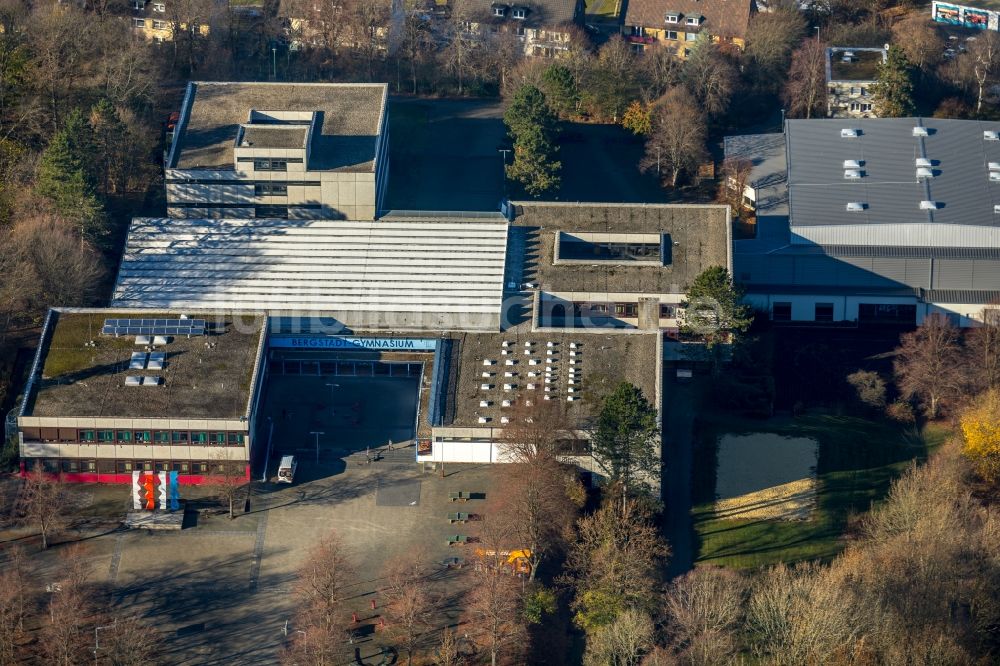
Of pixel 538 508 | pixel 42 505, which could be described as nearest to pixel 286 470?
pixel 42 505

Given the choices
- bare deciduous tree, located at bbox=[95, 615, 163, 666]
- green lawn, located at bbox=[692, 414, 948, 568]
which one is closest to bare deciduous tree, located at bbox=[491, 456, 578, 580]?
green lawn, located at bbox=[692, 414, 948, 568]

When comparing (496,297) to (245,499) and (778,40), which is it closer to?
(245,499)

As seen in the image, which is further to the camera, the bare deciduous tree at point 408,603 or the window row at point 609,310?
the window row at point 609,310

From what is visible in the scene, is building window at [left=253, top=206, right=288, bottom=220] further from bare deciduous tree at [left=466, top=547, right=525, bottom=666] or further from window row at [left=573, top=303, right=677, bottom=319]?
bare deciduous tree at [left=466, top=547, right=525, bottom=666]

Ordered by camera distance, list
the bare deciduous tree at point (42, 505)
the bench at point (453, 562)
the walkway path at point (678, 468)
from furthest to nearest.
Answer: the walkway path at point (678, 468), the bare deciduous tree at point (42, 505), the bench at point (453, 562)

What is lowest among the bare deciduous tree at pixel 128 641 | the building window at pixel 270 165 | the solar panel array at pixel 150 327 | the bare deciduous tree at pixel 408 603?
the bare deciduous tree at pixel 128 641

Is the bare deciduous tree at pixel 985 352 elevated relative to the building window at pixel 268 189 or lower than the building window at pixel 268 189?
lower

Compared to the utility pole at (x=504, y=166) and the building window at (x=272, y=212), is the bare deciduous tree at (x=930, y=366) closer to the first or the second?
the utility pole at (x=504, y=166)

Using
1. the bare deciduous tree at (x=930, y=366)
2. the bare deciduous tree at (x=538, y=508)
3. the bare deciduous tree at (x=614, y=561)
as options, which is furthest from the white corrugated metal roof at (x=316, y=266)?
the bare deciduous tree at (x=930, y=366)
